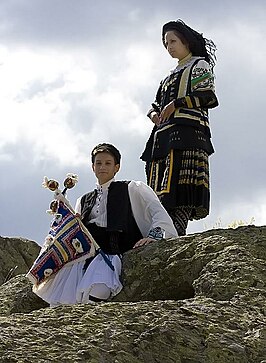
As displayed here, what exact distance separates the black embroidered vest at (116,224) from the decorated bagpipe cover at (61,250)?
17 cm

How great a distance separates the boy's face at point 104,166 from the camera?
510 centimetres

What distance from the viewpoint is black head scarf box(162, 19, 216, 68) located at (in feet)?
19.0

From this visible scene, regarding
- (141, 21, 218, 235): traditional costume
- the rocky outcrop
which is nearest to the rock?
(141, 21, 218, 235): traditional costume

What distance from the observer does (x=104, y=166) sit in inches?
201

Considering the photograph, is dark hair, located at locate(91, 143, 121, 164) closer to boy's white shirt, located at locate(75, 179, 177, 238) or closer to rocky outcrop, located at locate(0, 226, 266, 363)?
boy's white shirt, located at locate(75, 179, 177, 238)

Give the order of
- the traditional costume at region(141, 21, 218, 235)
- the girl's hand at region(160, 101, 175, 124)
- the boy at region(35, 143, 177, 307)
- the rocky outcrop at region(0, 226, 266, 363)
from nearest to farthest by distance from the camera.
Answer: the rocky outcrop at region(0, 226, 266, 363) → the boy at region(35, 143, 177, 307) → the traditional costume at region(141, 21, 218, 235) → the girl's hand at region(160, 101, 175, 124)

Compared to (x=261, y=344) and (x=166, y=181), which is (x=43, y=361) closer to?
(x=261, y=344)

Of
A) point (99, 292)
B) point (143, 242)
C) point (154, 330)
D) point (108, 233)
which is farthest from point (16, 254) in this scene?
point (154, 330)

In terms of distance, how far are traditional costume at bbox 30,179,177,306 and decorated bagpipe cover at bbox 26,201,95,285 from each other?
0.12 ft

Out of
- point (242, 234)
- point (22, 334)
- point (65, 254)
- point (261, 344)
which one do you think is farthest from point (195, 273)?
point (22, 334)

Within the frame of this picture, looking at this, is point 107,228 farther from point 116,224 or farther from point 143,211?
point 143,211

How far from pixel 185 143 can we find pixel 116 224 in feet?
3.22

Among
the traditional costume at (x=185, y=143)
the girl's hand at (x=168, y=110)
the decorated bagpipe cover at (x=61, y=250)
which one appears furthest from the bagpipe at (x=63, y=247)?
the girl's hand at (x=168, y=110)

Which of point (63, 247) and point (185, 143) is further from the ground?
point (185, 143)
